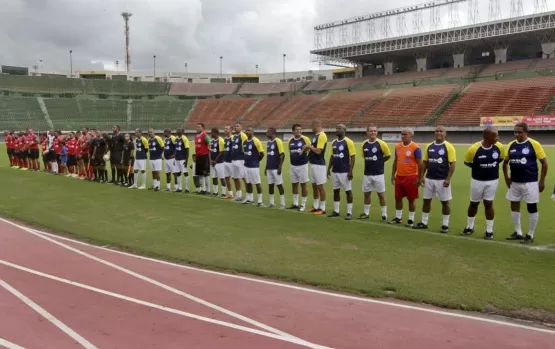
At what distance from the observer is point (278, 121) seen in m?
60.1

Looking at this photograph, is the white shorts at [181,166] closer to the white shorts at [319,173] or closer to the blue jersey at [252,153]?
the blue jersey at [252,153]

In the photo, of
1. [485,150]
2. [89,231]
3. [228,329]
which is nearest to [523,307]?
[228,329]

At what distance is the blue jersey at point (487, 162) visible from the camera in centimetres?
777

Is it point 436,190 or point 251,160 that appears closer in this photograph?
point 436,190

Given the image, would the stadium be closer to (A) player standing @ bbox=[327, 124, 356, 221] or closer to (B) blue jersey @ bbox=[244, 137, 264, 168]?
(A) player standing @ bbox=[327, 124, 356, 221]

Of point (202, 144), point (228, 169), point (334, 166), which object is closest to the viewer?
point (334, 166)

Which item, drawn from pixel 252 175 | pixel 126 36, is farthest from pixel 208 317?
pixel 126 36

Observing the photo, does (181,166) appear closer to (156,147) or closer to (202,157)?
(202,157)

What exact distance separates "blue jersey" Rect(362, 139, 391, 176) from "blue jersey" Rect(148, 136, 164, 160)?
7.79 metres

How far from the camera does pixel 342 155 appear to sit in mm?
9922

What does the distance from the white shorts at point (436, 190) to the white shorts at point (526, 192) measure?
1.12 metres

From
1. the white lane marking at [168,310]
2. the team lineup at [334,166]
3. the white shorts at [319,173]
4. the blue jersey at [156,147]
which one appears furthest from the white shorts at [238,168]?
the white lane marking at [168,310]

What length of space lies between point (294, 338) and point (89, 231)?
610 cm

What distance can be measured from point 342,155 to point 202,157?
535 centimetres
